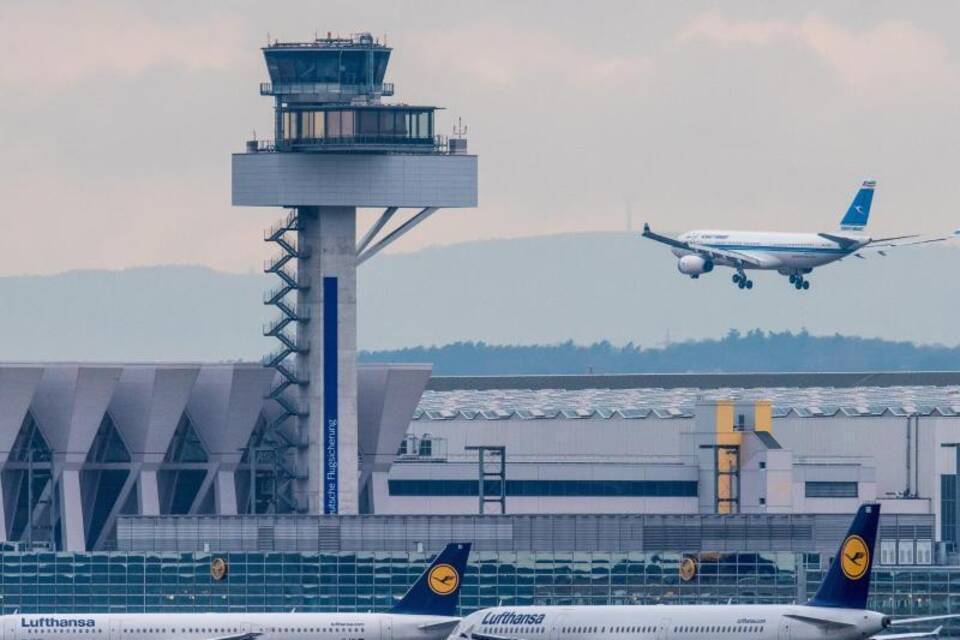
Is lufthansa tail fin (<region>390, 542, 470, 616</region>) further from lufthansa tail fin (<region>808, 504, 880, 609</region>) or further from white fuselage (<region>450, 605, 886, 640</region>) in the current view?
lufthansa tail fin (<region>808, 504, 880, 609</region>)

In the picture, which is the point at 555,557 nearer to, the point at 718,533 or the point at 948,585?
the point at 718,533

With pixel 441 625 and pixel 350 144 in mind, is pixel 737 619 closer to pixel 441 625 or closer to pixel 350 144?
pixel 441 625

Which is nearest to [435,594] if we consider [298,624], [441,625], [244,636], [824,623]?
[441,625]

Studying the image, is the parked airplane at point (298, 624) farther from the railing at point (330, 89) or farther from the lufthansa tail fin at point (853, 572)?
the railing at point (330, 89)

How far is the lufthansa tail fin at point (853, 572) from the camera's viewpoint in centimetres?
12850

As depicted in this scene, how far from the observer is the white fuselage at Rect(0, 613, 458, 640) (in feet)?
436

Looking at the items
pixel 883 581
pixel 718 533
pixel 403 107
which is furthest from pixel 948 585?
pixel 403 107

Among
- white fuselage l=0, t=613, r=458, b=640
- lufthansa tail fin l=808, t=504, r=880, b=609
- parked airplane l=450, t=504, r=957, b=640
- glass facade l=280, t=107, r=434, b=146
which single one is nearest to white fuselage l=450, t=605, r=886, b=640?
parked airplane l=450, t=504, r=957, b=640

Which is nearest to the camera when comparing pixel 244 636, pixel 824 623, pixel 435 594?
pixel 824 623

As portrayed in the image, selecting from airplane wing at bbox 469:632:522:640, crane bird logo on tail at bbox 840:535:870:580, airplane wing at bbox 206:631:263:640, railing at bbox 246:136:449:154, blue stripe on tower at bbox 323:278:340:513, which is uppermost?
railing at bbox 246:136:449:154

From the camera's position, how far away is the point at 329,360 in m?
198

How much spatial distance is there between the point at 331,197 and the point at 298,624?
210 feet

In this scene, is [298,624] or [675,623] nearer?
[675,623]

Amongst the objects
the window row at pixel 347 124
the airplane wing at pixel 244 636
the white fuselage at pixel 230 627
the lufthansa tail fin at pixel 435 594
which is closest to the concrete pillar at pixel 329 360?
the window row at pixel 347 124
